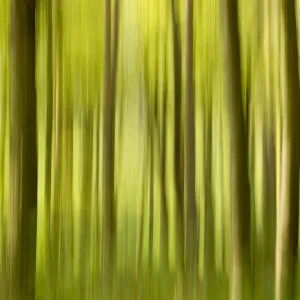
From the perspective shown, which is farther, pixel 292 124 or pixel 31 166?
pixel 31 166

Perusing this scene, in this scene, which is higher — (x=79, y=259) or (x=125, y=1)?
(x=125, y=1)

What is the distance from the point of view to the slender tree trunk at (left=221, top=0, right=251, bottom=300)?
2.25ft

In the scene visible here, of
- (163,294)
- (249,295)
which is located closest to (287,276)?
(249,295)

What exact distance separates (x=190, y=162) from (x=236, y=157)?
0.25 feet

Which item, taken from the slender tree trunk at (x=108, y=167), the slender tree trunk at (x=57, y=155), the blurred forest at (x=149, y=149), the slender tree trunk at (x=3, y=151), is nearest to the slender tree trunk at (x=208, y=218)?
the blurred forest at (x=149, y=149)

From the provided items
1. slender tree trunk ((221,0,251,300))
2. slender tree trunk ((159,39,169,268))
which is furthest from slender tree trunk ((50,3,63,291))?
slender tree trunk ((221,0,251,300))

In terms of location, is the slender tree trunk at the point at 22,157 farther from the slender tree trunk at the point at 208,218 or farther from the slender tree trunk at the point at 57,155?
the slender tree trunk at the point at 208,218

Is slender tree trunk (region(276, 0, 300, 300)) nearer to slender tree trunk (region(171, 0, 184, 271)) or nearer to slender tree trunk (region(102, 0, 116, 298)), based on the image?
slender tree trunk (region(171, 0, 184, 271))

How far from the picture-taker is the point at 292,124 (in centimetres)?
68

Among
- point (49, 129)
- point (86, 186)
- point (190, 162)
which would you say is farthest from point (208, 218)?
point (49, 129)

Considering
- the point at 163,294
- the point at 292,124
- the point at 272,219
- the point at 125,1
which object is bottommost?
the point at 163,294

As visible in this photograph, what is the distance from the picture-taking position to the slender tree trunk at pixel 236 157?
0.68 meters

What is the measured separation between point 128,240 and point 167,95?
26 centimetres

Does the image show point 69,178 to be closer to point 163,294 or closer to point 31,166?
point 31,166
